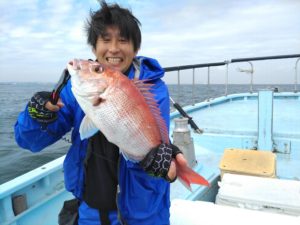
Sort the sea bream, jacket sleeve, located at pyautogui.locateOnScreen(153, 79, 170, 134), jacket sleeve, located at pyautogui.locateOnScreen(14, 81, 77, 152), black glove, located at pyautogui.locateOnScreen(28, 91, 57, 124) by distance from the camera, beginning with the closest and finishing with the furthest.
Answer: the sea bream
black glove, located at pyautogui.locateOnScreen(28, 91, 57, 124)
jacket sleeve, located at pyautogui.locateOnScreen(14, 81, 77, 152)
jacket sleeve, located at pyautogui.locateOnScreen(153, 79, 170, 134)

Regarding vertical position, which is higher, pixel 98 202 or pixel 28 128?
pixel 28 128

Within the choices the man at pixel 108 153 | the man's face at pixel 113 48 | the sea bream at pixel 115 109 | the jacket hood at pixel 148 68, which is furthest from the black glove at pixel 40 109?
the jacket hood at pixel 148 68

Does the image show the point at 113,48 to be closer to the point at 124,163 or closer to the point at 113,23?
the point at 113,23

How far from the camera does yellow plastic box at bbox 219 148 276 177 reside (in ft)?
10.6

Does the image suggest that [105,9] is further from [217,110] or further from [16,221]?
[217,110]

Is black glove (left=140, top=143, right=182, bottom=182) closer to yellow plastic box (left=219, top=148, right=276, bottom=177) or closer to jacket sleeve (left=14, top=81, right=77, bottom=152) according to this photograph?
jacket sleeve (left=14, top=81, right=77, bottom=152)

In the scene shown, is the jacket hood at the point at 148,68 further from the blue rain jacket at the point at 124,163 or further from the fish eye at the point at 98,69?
the fish eye at the point at 98,69

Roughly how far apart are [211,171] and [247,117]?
356 centimetres

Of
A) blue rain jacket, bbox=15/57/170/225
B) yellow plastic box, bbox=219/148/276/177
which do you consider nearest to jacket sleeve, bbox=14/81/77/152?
blue rain jacket, bbox=15/57/170/225

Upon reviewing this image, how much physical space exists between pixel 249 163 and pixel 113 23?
2.25m

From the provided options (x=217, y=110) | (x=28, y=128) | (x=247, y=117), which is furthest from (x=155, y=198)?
(x=217, y=110)

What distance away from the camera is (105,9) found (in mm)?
1968

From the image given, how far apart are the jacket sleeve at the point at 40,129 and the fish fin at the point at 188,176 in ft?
2.37

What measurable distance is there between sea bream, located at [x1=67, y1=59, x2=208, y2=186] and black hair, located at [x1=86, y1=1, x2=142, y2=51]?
461mm
